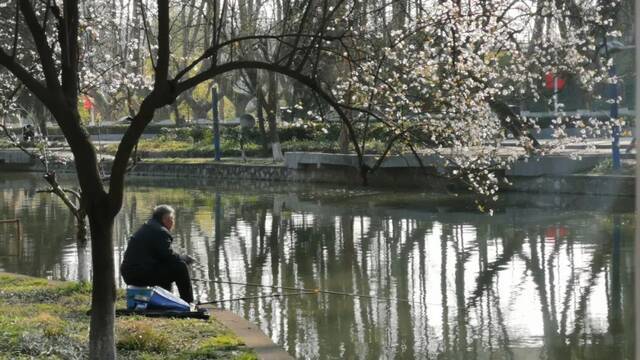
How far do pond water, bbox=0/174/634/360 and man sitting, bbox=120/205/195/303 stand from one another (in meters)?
1.21

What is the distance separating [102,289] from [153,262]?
2838 millimetres

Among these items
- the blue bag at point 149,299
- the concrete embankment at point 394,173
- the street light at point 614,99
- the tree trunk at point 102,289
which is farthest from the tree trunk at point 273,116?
the tree trunk at point 102,289

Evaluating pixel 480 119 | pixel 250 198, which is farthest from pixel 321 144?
pixel 480 119

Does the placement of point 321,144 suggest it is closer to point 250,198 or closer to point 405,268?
point 250,198

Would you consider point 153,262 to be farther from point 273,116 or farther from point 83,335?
point 273,116

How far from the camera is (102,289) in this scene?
730cm

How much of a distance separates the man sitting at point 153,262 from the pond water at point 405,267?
1211 millimetres

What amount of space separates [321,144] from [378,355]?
89.2 ft

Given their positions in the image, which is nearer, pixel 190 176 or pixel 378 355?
pixel 378 355

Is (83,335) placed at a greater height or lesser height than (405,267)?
greater

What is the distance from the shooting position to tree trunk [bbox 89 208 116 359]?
719cm

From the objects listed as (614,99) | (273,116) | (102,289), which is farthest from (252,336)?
(273,116)

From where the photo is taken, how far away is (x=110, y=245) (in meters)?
7.32

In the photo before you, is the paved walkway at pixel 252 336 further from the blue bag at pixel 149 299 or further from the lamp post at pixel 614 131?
the lamp post at pixel 614 131
